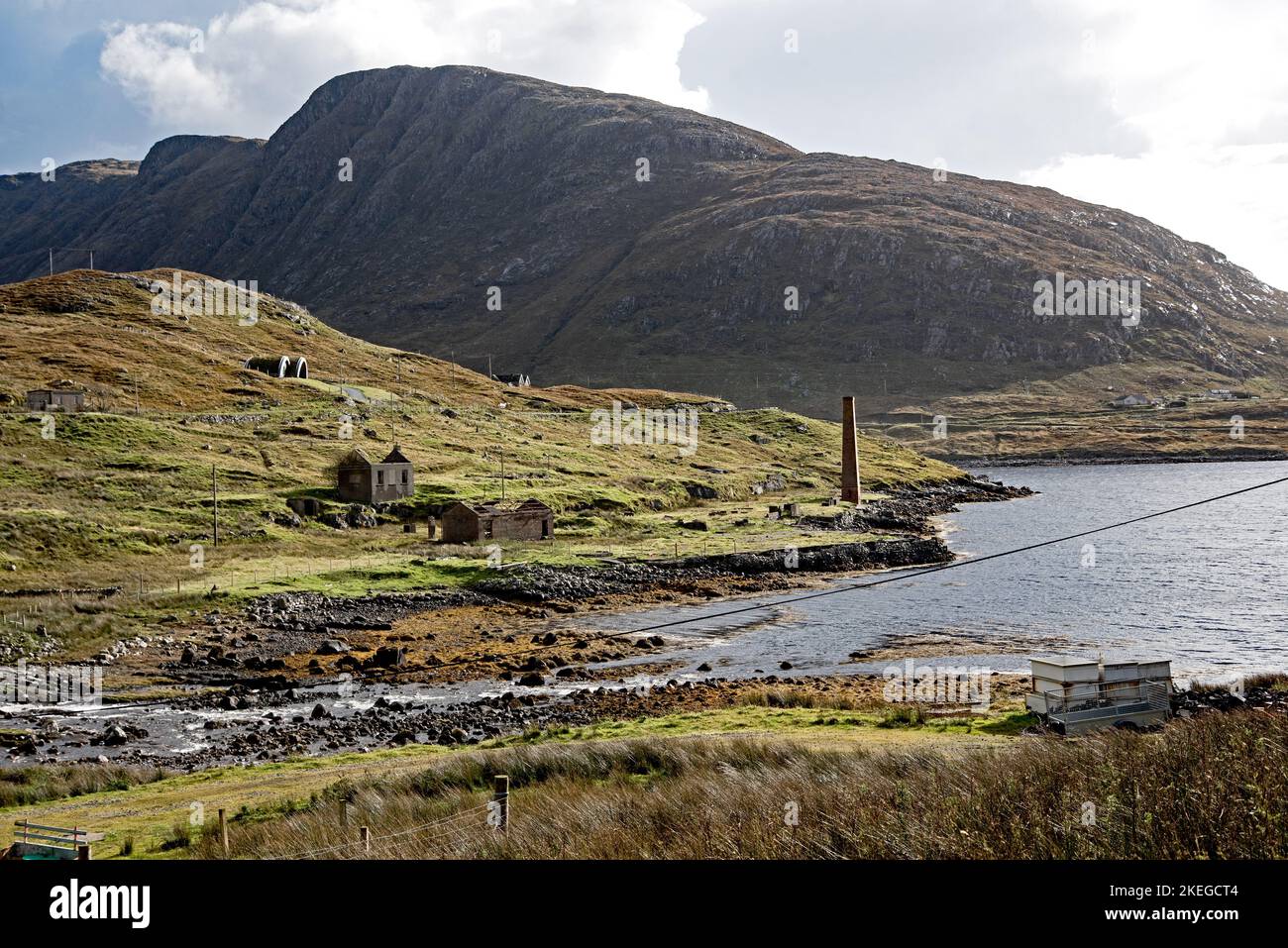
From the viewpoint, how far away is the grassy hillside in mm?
73438

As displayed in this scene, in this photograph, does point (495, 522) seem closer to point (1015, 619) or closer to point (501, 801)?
point (1015, 619)

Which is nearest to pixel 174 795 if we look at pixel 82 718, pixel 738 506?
pixel 82 718

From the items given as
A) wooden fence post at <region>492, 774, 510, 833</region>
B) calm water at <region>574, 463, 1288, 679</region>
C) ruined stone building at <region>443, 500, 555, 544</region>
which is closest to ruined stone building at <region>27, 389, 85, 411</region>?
ruined stone building at <region>443, 500, 555, 544</region>

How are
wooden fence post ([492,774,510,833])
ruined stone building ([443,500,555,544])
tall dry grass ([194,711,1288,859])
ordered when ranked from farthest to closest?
ruined stone building ([443,500,555,544])
wooden fence post ([492,774,510,833])
tall dry grass ([194,711,1288,859])

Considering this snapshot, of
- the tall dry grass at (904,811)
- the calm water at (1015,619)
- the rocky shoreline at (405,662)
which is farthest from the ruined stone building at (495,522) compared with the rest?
the tall dry grass at (904,811)

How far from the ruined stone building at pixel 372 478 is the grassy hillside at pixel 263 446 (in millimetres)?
1981

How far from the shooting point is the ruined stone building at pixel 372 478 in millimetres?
88375

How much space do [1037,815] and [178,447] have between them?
3897 inches

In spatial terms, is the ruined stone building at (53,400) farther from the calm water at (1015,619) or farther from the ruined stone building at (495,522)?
the calm water at (1015,619)

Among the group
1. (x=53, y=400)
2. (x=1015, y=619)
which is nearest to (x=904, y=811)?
(x=1015, y=619)

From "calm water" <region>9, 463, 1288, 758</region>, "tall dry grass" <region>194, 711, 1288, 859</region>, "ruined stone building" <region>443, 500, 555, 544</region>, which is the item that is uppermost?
"ruined stone building" <region>443, 500, 555, 544</region>

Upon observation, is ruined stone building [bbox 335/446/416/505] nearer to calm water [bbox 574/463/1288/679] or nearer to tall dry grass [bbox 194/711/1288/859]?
calm water [bbox 574/463/1288/679]

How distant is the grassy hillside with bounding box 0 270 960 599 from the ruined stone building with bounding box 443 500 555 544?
4074 millimetres
